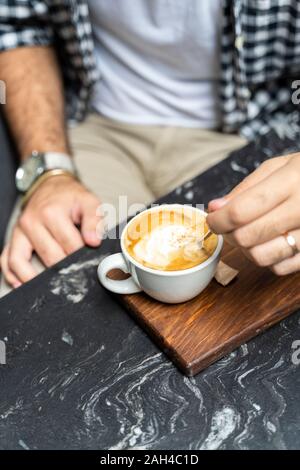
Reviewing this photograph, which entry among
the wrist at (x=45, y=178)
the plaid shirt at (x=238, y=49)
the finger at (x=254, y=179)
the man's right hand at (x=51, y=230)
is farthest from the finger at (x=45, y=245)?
the plaid shirt at (x=238, y=49)

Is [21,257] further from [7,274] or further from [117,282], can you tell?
[117,282]

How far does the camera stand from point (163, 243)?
0.68m

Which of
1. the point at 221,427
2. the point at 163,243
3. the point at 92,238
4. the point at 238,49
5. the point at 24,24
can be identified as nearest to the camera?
the point at 221,427

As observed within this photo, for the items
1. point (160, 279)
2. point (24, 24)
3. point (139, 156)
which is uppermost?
point (24, 24)

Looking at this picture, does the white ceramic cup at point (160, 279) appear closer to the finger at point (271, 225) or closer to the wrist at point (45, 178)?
the finger at point (271, 225)

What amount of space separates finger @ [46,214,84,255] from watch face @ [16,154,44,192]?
0.15 meters

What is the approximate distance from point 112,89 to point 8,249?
432mm

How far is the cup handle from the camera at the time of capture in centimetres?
69

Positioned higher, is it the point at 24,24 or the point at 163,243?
the point at 24,24

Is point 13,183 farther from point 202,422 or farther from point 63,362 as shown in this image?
point 202,422

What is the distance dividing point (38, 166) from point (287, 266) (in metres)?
0.54

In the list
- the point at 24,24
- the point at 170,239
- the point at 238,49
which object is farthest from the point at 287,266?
the point at 24,24

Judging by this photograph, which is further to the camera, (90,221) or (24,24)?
(24,24)

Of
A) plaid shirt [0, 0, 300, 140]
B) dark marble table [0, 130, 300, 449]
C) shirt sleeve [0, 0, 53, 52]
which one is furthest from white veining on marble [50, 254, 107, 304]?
shirt sleeve [0, 0, 53, 52]
